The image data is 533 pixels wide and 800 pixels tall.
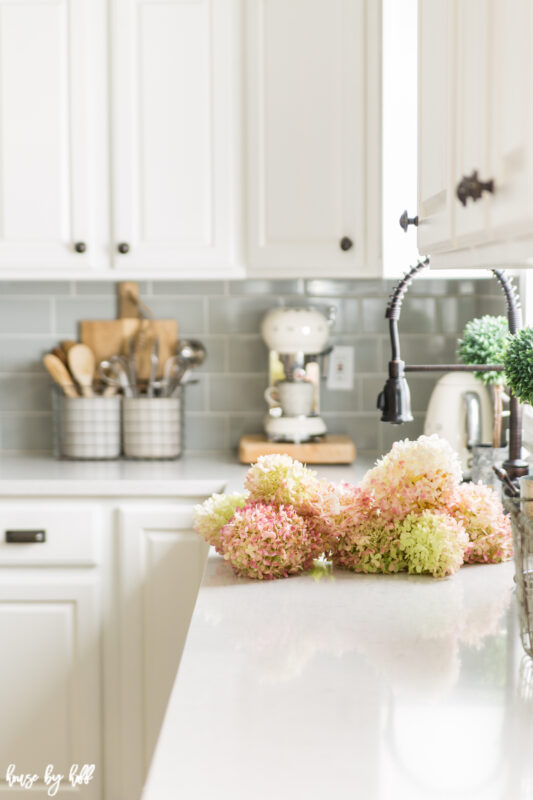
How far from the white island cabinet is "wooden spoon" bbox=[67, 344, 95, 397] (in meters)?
1.54

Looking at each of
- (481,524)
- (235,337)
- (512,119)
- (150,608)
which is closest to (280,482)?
(481,524)

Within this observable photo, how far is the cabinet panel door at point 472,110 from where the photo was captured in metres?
0.99

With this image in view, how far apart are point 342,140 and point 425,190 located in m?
1.11

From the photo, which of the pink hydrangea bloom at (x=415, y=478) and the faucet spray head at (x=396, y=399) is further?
the faucet spray head at (x=396, y=399)

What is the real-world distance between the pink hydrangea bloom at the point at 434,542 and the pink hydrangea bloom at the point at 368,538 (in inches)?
0.9

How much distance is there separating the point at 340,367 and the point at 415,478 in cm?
141

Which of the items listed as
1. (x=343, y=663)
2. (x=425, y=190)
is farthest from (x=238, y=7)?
(x=343, y=663)

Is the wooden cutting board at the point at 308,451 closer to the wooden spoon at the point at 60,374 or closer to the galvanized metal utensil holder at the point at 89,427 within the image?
the galvanized metal utensil holder at the point at 89,427

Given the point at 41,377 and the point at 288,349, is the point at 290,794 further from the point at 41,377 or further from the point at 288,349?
the point at 41,377

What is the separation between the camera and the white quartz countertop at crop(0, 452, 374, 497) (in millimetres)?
2414

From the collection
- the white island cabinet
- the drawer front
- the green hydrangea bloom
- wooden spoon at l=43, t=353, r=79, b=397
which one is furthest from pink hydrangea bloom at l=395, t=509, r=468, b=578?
wooden spoon at l=43, t=353, r=79, b=397

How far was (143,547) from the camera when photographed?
7.95ft

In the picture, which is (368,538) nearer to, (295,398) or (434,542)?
(434,542)

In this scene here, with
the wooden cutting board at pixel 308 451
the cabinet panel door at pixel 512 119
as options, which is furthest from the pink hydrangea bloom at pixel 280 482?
the wooden cutting board at pixel 308 451
